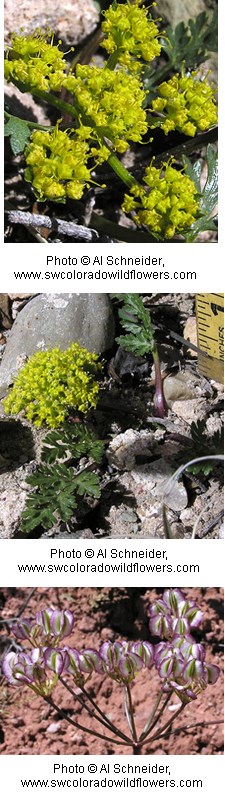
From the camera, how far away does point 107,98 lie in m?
2.29

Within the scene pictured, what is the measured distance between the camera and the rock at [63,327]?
269 centimetres

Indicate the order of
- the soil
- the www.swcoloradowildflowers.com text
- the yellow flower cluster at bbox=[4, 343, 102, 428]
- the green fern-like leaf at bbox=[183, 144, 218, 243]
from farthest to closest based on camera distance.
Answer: the green fern-like leaf at bbox=[183, 144, 218, 243] → the soil → the yellow flower cluster at bbox=[4, 343, 102, 428] → the www.swcoloradowildflowers.com text

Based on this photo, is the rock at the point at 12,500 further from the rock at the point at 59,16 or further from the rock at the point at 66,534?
the rock at the point at 59,16

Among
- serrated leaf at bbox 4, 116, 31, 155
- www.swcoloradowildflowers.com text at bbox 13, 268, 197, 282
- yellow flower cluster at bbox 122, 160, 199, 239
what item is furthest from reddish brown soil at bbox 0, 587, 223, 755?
serrated leaf at bbox 4, 116, 31, 155

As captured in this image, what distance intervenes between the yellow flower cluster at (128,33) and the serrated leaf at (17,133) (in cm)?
34

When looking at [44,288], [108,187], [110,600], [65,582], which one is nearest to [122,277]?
[44,288]

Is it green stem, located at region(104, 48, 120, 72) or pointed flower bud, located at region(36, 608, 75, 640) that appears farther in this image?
green stem, located at region(104, 48, 120, 72)

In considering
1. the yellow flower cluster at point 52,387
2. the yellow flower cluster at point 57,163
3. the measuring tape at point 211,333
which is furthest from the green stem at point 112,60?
the yellow flower cluster at point 52,387

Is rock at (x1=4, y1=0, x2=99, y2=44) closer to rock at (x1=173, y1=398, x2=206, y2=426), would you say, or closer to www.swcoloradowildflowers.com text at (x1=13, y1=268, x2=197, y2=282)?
www.swcoloradowildflowers.com text at (x1=13, y1=268, x2=197, y2=282)

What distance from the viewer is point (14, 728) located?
256 centimetres

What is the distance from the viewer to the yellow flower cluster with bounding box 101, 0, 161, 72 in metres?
2.38

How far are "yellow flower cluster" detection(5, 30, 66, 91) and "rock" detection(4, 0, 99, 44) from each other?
0.63 metres

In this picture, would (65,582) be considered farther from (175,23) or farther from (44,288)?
(175,23)

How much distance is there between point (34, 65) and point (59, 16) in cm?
74
